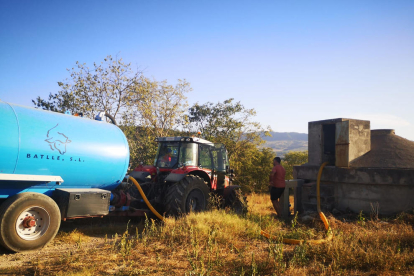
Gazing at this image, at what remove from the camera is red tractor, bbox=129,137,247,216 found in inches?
291

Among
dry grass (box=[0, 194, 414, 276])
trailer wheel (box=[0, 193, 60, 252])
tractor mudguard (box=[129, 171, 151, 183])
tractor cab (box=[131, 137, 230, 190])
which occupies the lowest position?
dry grass (box=[0, 194, 414, 276])

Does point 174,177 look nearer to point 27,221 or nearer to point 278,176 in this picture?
point 278,176

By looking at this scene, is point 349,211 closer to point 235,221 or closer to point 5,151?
point 235,221

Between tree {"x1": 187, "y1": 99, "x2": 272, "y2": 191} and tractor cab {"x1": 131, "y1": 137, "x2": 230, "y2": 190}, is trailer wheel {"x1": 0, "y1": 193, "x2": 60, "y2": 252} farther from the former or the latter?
tree {"x1": 187, "y1": 99, "x2": 272, "y2": 191}

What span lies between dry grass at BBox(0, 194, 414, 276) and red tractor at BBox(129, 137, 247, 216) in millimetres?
1000

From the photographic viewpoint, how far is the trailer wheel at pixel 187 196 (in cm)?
723

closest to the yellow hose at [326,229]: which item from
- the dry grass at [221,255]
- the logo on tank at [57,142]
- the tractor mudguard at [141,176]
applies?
the dry grass at [221,255]

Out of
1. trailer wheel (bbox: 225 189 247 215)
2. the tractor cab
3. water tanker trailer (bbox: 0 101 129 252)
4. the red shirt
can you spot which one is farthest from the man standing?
water tanker trailer (bbox: 0 101 129 252)

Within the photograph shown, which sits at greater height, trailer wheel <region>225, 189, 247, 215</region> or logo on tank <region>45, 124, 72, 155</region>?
logo on tank <region>45, 124, 72, 155</region>

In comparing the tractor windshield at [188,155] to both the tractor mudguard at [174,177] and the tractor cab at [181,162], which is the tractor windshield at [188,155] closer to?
the tractor cab at [181,162]

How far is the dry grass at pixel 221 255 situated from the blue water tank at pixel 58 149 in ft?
→ 4.06

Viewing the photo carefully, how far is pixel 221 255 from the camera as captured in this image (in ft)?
16.3

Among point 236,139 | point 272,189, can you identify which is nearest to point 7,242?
point 272,189

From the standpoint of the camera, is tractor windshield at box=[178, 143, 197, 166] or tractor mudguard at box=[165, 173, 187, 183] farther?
tractor windshield at box=[178, 143, 197, 166]
